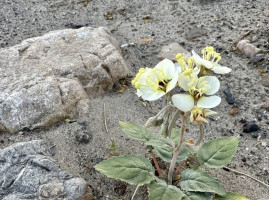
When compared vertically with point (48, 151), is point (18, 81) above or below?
above

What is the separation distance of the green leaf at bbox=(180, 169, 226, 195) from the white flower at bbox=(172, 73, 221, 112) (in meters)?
0.52

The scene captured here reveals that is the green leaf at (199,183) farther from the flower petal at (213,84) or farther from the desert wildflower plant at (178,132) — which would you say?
the flower petal at (213,84)

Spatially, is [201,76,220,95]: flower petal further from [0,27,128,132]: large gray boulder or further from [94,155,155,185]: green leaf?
[0,27,128,132]: large gray boulder

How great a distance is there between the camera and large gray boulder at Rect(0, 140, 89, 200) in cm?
204

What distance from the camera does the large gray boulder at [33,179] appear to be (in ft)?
6.70

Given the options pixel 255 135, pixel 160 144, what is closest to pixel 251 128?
pixel 255 135

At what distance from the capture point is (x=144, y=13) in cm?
466

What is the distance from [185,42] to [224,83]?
876 millimetres

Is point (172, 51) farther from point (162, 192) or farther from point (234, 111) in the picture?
point (162, 192)

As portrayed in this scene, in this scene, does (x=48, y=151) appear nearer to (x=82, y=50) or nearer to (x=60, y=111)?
(x=60, y=111)

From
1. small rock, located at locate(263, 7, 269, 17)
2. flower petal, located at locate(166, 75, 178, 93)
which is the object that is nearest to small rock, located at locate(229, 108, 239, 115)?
flower petal, located at locate(166, 75, 178, 93)

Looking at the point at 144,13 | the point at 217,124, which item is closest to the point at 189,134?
the point at 217,124

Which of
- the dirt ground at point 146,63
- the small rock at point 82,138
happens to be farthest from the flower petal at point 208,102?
the small rock at point 82,138

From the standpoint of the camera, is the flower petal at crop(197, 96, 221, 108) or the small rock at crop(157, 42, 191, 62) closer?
the flower petal at crop(197, 96, 221, 108)
